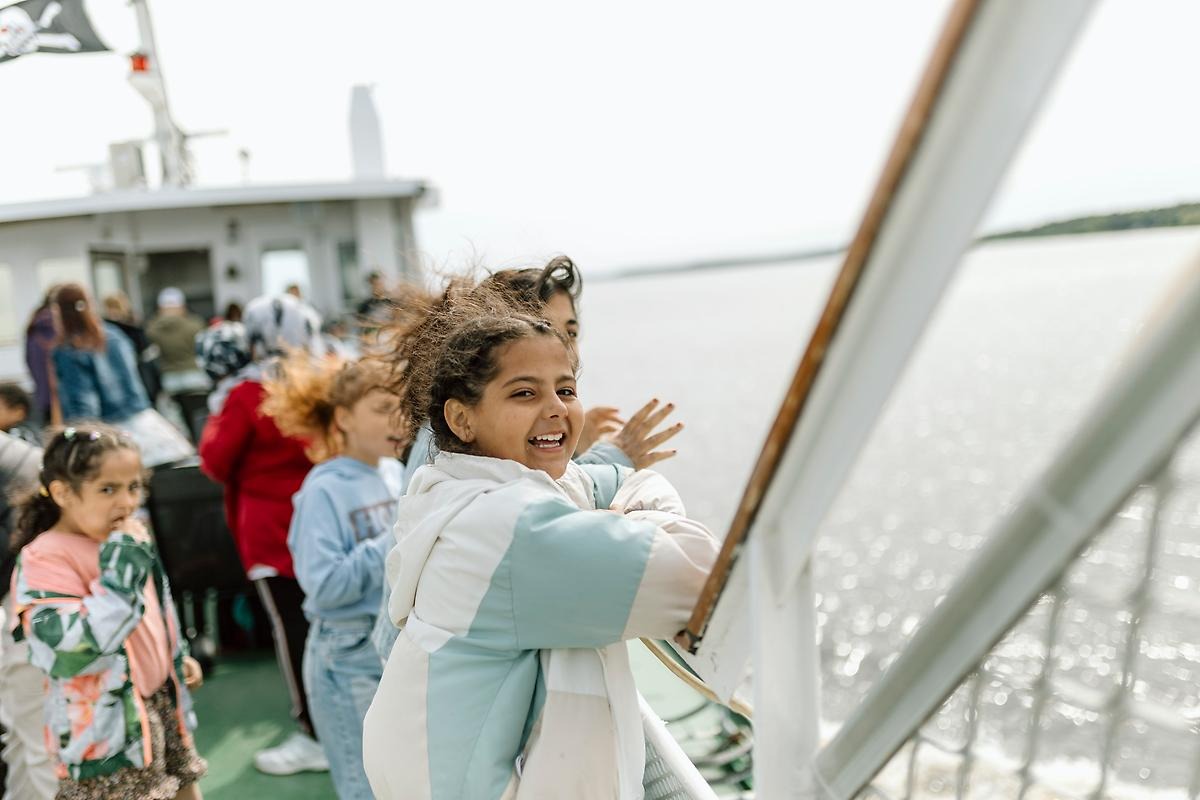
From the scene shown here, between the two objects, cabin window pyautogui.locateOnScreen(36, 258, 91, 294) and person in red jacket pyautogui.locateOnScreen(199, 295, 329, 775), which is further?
cabin window pyautogui.locateOnScreen(36, 258, 91, 294)

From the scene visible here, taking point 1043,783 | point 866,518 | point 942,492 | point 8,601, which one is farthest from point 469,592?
point 942,492

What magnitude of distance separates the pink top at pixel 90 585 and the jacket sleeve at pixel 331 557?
0.35 metres

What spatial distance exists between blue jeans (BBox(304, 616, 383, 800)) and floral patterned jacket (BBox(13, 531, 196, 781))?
447 mm

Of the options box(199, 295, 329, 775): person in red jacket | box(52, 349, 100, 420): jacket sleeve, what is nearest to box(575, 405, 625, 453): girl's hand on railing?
box(199, 295, 329, 775): person in red jacket

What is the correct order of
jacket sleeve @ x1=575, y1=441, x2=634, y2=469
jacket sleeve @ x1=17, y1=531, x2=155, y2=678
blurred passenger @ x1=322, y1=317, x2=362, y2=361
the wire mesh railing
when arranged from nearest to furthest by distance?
the wire mesh railing < jacket sleeve @ x1=575, y1=441, x2=634, y2=469 < jacket sleeve @ x1=17, y1=531, x2=155, y2=678 < blurred passenger @ x1=322, y1=317, x2=362, y2=361

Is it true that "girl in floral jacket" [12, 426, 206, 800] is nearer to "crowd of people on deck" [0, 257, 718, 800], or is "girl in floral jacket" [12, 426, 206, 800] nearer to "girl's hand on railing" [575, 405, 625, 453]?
"crowd of people on deck" [0, 257, 718, 800]

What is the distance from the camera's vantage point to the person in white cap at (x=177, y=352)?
25.7 feet

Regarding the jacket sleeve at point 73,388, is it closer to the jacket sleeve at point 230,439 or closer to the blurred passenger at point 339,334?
the blurred passenger at point 339,334

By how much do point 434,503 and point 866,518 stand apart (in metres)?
23.1

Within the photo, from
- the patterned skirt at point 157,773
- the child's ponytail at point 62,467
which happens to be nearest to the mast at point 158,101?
the child's ponytail at point 62,467

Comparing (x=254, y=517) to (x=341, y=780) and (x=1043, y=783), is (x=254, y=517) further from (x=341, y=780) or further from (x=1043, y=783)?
(x=1043, y=783)

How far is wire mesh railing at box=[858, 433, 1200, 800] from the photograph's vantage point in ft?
2.06

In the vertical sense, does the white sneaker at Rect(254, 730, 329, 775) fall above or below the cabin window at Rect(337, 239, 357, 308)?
below

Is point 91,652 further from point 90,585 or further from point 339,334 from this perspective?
point 339,334
